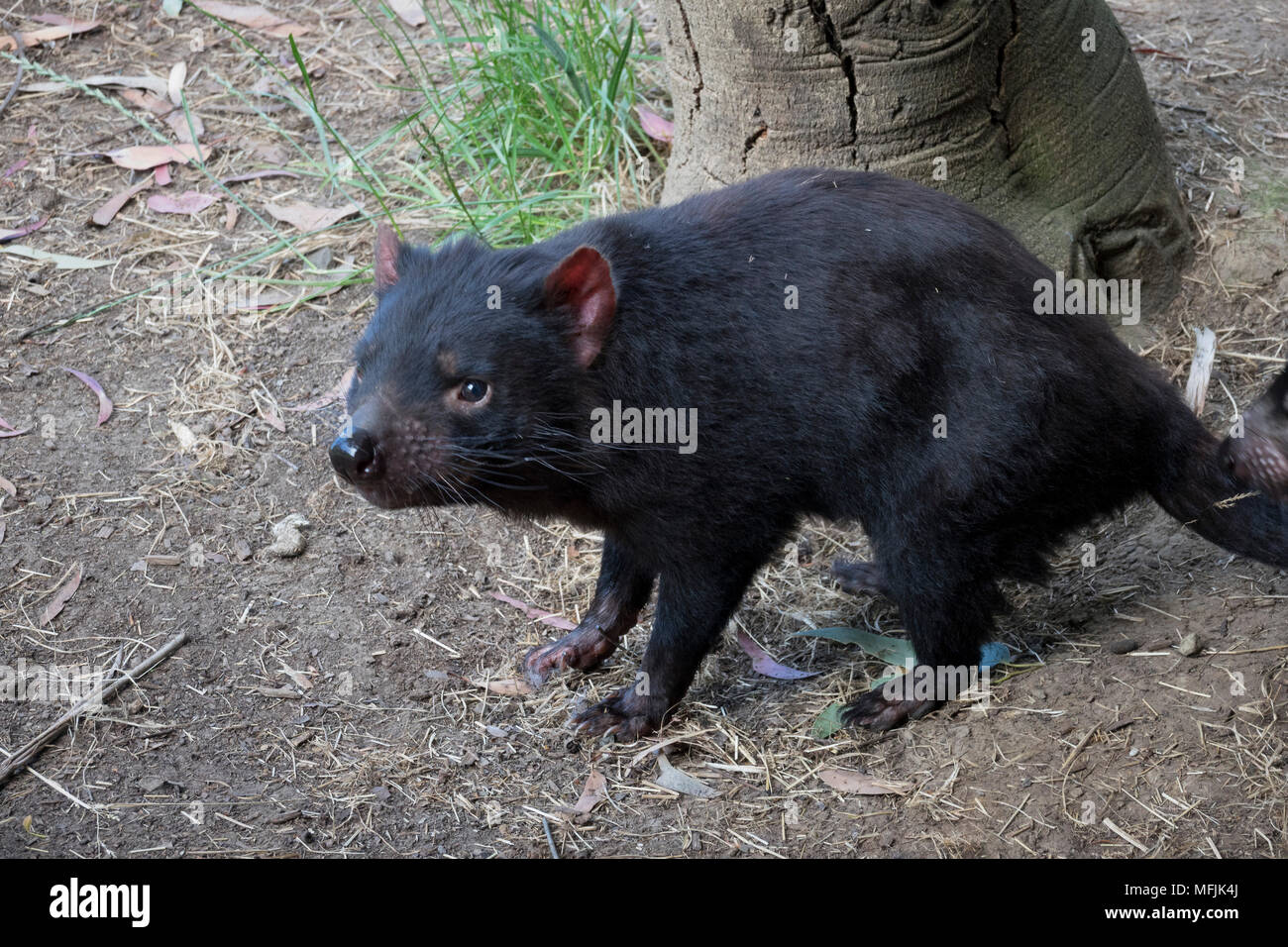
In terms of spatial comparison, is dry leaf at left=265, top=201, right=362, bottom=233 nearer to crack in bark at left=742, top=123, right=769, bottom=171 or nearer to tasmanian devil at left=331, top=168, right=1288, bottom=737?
crack in bark at left=742, top=123, right=769, bottom=171

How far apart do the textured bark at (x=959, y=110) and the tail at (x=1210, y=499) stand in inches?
43.3

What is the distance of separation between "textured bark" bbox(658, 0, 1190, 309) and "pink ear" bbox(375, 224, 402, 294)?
151 centimetres

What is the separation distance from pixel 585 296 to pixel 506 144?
2.47 m

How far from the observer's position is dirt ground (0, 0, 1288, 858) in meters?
3.25

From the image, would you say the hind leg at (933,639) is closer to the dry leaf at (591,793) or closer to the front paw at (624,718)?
the front paw at (624,718)

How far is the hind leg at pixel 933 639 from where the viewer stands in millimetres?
3512

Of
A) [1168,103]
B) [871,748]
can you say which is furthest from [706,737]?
[1168,103]

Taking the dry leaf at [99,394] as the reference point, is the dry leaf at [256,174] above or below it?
above

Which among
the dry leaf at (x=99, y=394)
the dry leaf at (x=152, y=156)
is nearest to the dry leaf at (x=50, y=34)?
the dry leaf at (x=152, y=156)

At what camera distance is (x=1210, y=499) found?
361 cm

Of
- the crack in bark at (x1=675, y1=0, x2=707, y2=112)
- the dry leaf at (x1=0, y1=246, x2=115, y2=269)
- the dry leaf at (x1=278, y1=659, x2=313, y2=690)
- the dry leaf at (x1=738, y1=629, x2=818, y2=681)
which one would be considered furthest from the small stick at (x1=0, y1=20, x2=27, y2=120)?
the dry leaf at (x1=738, y1=629, x2=818, y2=681)

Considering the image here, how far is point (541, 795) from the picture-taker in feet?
11.4

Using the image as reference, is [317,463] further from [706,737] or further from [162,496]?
[706,737]

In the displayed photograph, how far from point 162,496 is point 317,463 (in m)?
0.57
